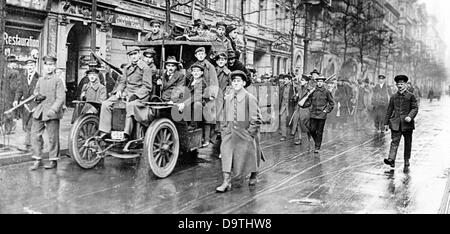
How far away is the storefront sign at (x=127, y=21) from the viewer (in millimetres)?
17719

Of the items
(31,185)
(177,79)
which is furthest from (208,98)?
(31,185)

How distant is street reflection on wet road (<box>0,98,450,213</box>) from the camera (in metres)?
5.51

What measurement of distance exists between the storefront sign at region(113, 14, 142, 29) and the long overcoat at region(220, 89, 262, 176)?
12.2 meters

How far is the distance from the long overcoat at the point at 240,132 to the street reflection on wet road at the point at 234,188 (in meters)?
0.38

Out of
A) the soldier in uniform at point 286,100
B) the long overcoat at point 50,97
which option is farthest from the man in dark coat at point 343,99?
the long overcoat at point 50,97

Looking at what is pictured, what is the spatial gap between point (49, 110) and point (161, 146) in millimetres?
1967

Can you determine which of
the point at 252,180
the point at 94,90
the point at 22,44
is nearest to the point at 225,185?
the point at 252,180

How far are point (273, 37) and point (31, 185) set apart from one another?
26217mm

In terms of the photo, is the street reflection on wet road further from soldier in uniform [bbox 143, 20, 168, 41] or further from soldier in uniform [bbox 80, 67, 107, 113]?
soldier in uniform [bbox 143, 20, 168, 41]

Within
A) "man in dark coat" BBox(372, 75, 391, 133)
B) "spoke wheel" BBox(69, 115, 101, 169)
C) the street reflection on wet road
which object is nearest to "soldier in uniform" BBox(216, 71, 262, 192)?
the street reflection on wet road

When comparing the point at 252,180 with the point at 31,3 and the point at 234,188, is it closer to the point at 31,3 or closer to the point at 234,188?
the point at 234,188

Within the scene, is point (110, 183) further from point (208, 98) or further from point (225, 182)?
point (208, 98)

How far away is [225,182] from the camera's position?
646cm

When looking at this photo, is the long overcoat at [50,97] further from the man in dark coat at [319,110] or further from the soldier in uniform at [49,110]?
the man in dark coat at [319,110]
